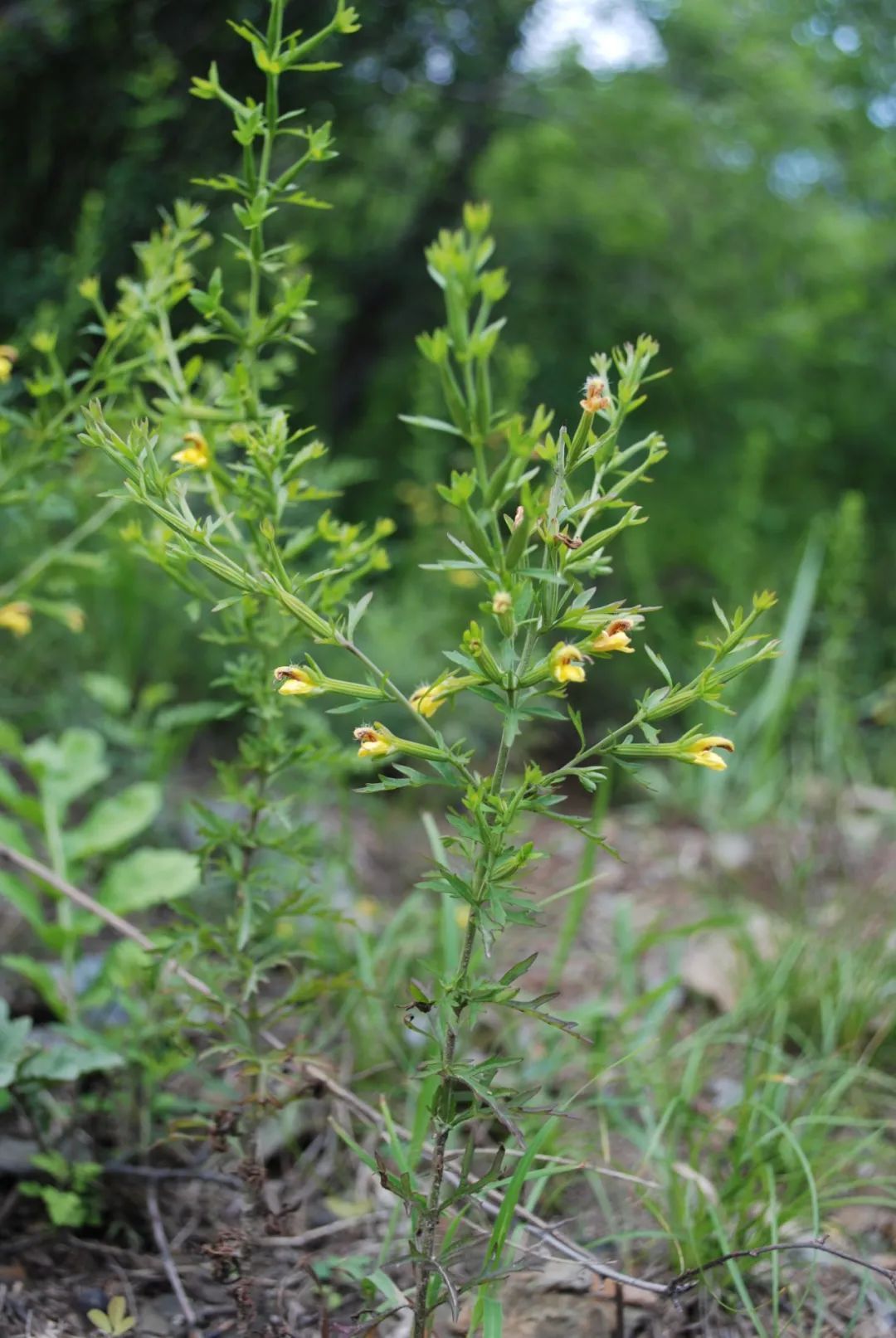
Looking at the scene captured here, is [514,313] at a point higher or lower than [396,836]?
higher

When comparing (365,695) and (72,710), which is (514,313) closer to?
(72,710)

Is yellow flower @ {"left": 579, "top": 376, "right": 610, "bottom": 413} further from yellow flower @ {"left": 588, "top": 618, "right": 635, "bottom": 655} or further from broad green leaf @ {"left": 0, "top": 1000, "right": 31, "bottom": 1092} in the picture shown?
broad green leaf @ {"left": 0, "top": 1000, "right": 31, "bottom": 1092}

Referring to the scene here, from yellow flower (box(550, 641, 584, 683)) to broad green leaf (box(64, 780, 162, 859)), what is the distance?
3.84 ft

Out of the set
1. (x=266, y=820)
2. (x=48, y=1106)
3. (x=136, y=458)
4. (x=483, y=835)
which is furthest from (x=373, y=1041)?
(x=136, y=458)

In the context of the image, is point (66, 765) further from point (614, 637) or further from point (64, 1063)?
point (614, 637)

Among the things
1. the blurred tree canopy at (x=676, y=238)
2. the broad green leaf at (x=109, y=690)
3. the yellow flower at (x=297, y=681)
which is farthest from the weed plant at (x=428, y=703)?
the blurred tree canopy at (x=676, y=238)

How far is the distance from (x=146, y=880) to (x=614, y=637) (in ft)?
3.65

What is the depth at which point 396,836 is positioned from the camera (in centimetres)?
292

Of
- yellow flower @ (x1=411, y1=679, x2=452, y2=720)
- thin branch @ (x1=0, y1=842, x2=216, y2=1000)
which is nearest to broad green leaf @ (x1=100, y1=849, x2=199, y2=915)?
thin branch @ (x1=0, y1=842, x2=216, y2=1000)

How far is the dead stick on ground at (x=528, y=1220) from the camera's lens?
1104 mm

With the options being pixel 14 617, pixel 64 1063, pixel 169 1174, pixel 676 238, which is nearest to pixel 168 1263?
pixel 169 1174

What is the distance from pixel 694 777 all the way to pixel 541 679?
2590mm

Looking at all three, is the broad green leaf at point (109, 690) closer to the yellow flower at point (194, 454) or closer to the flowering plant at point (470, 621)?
the flowering plant at point (470, 621)

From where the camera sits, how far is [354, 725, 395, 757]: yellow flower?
0.91 meters
